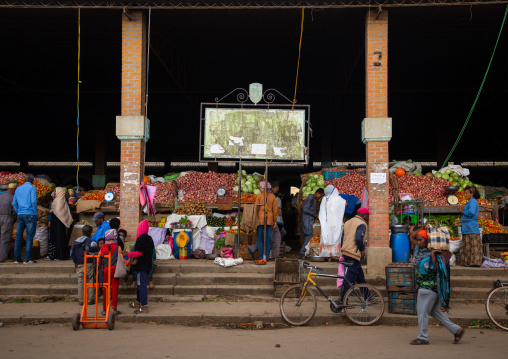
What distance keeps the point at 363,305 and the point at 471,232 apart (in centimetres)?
380

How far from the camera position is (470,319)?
324 inches

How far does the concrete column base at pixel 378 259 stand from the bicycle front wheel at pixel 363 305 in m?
2.21

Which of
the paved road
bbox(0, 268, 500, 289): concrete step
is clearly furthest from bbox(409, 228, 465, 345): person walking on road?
bbox(0, 268, 500, 289): concrete step

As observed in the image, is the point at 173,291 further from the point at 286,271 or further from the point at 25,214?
the point at 25,214

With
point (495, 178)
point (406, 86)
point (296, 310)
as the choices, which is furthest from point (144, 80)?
point (495, 178)

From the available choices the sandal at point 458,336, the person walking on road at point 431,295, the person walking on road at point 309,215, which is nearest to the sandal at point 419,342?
the person walking on road at point 431,295

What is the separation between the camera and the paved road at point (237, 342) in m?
6.42

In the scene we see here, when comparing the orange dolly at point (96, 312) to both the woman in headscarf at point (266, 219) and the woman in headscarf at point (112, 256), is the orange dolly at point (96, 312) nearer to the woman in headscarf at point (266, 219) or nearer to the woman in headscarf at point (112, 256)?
the woman in headscarf at point (112, 256)

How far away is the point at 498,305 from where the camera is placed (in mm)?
7949

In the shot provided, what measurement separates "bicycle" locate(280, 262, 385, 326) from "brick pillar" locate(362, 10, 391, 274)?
88.3 inches

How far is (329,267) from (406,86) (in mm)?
12108

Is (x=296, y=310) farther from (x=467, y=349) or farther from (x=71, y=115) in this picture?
(x=71, y=115)

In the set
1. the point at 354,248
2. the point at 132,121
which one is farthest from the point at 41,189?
the point at 354,248

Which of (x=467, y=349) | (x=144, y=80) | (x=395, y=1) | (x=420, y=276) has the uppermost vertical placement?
(x=395, y=1)
